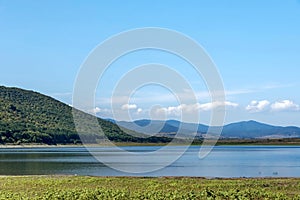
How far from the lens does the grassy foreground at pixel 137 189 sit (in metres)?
32.6

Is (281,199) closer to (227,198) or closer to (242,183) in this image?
(227,198)

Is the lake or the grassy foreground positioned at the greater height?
the lake

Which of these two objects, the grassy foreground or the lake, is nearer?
the grassy foreground

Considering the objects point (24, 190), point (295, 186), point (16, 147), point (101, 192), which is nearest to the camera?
point (101, 192)

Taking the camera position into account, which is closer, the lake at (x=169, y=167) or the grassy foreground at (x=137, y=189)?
the grassy foreground at (x=137, y=189)

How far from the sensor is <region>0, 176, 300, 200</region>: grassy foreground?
32.6m

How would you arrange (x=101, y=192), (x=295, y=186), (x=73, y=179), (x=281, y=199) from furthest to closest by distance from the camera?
(x=73, y=179)
(x=295, y=186)
(x=101, y=192)
(x=281, y=199)

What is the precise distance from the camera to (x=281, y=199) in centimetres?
3159

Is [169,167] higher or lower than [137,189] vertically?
higher

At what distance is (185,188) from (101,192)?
7.45 m

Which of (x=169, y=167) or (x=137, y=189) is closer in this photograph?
(x=137, y=189)

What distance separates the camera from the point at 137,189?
38.9 metres

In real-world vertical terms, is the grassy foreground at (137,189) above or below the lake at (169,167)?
below

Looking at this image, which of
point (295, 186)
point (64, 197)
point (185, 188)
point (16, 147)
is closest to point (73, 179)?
point (185, 188)
